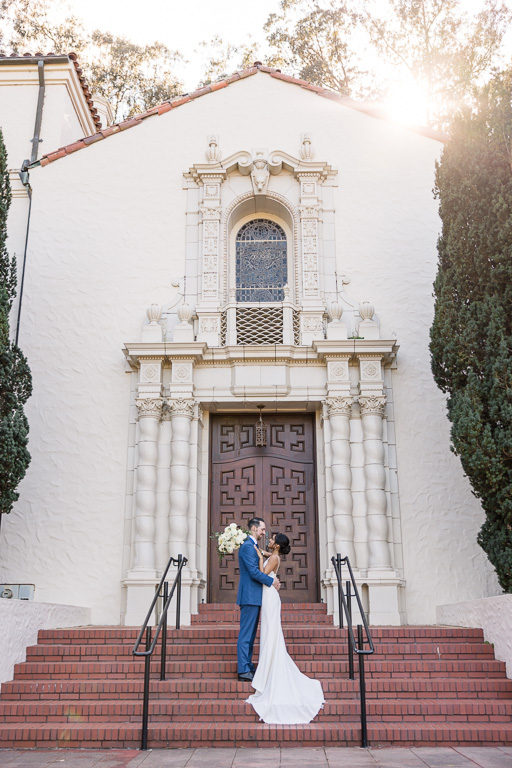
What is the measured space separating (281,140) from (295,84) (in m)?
1.12

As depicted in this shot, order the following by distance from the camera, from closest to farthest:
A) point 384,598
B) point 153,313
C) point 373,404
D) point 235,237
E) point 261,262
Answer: point 384,598 → point 373,404 → point 153,313 → point 261,262 → point 235,237

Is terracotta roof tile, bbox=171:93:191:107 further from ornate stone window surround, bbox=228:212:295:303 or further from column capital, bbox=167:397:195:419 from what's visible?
column capital, bbox=167:397:195:419

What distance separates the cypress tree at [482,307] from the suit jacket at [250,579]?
275 centimetres

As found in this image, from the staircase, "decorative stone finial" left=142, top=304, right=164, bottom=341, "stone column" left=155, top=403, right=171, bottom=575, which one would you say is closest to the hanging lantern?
"stone column" left=155, top=403, right=171, bottom=575

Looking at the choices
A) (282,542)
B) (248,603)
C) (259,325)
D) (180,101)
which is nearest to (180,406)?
(259,325)

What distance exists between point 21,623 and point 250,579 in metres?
2.59

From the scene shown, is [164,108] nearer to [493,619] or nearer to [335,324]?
[335,324]

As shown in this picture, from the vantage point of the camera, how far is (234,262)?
444 inches

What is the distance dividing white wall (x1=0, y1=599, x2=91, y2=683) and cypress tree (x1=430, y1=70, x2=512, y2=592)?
509 centimetres

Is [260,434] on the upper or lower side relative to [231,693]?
upper

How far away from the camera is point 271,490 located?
10180 millimetres

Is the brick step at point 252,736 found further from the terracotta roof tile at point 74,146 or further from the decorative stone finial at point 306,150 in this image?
the terracotta roof tile at point 74,146

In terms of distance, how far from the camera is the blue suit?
266 inches

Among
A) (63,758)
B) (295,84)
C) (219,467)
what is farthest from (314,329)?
(63,758)
